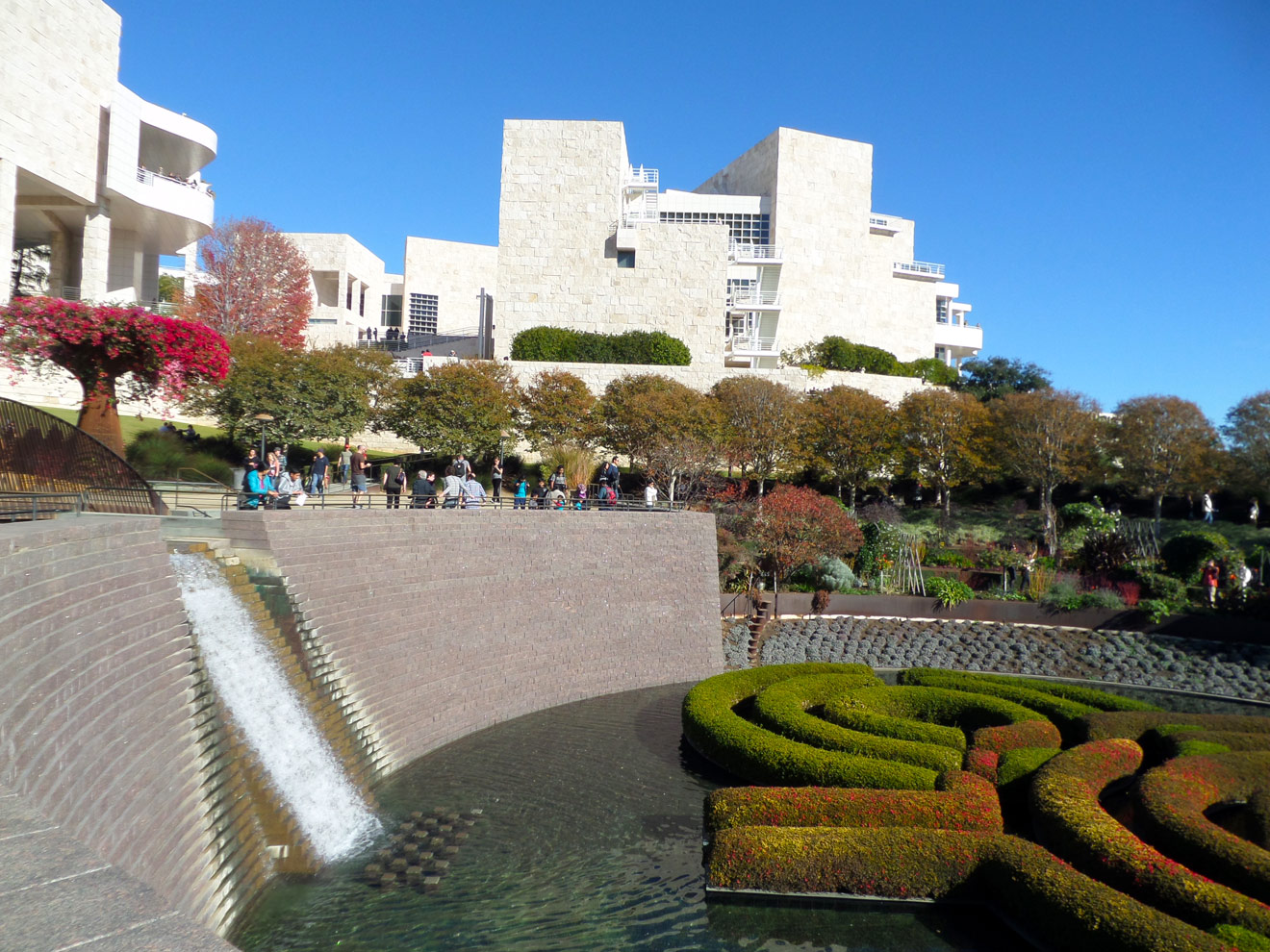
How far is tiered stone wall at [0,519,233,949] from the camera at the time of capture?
20.8ft

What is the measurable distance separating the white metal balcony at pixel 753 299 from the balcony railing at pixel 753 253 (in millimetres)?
1642

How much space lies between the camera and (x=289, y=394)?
1118 inches

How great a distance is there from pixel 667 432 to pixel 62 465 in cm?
2200

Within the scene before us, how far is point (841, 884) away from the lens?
9969mm

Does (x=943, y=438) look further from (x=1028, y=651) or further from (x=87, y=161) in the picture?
(x=87, y=161)

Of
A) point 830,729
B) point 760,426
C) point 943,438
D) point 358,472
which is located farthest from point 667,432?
point 830,729

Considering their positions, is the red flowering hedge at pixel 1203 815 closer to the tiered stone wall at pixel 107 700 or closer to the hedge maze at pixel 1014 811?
the hedge maze at pixel 1014 811

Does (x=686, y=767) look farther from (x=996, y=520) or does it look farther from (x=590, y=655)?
(x=996, y=520)

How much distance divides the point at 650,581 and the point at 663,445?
9.68 m

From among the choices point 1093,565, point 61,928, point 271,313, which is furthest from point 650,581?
point 271,313

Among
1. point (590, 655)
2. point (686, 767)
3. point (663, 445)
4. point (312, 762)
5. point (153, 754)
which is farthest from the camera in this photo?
point (663, 445)

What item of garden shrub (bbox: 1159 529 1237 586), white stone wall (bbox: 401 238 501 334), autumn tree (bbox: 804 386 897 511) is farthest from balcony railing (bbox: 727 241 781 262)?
garden shrub (bbox: 1159 529 1237 586)

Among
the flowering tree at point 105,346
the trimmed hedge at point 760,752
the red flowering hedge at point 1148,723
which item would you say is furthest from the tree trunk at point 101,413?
the red flowering hedge at point 1148,723

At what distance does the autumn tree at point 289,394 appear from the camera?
28078mm
